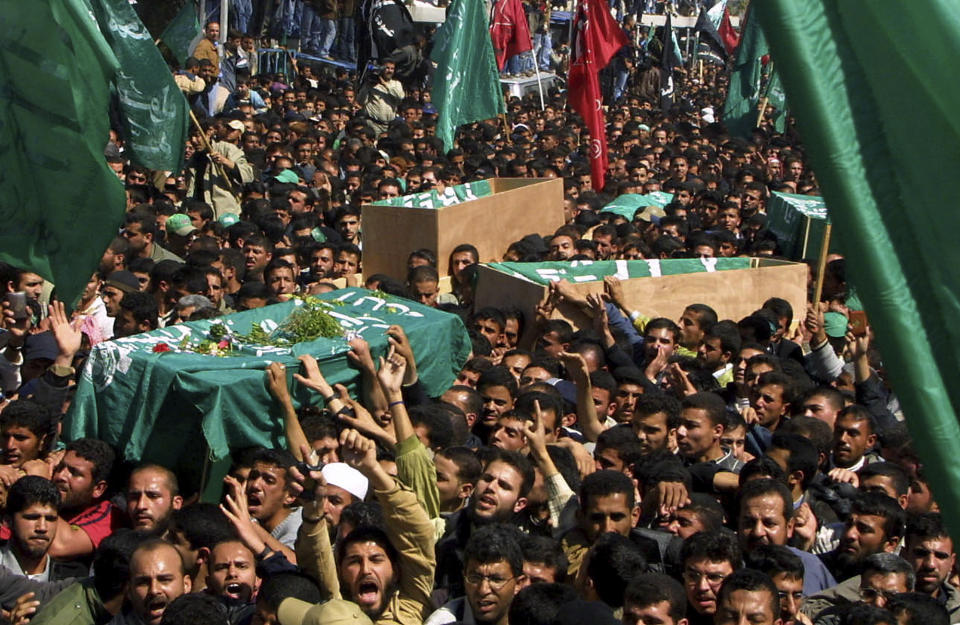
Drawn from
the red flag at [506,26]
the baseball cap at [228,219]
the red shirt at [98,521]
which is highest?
the red flag at [506,26]

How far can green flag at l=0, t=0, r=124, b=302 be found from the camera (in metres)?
5.52

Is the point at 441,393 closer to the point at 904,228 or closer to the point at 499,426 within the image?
the point at 499,426

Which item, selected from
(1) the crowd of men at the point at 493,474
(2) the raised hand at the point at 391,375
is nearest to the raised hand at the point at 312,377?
(1) the crowd of men at the point at 493,474

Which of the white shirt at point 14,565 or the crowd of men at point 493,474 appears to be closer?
the crowd of men at point 493,474

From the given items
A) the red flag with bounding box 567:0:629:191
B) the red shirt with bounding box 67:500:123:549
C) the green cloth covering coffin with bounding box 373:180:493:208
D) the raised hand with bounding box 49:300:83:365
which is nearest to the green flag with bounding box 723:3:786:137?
the red flag with bounding box 567:0:629:191

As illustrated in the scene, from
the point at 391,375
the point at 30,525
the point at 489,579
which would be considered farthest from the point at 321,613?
the point at 391,375

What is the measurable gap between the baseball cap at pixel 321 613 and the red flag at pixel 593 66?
31.0 feet

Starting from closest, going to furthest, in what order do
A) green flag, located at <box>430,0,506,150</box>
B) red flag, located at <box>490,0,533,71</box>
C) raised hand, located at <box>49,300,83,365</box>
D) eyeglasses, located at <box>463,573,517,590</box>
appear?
eyeglasses, located at <box>463,573,517,590</box> < raised hand, located at <box>49,300,83,365</box> < green flag, located at <box>430,0,506,150</box> < red flag, located at <box>490,0,533,71</box>

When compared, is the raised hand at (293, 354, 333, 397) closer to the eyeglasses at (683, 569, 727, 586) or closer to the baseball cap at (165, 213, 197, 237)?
the eyeglasses at (683, 569, 727, 586)

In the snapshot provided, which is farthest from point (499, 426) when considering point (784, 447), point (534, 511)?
point (784, 447)

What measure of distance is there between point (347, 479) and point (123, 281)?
3.46m

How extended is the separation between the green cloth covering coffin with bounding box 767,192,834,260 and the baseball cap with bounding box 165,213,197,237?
485 cm

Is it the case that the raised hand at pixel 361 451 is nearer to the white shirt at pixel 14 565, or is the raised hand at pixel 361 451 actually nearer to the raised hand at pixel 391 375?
the raised hand at pixel 391 375

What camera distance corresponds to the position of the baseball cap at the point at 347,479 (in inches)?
214
